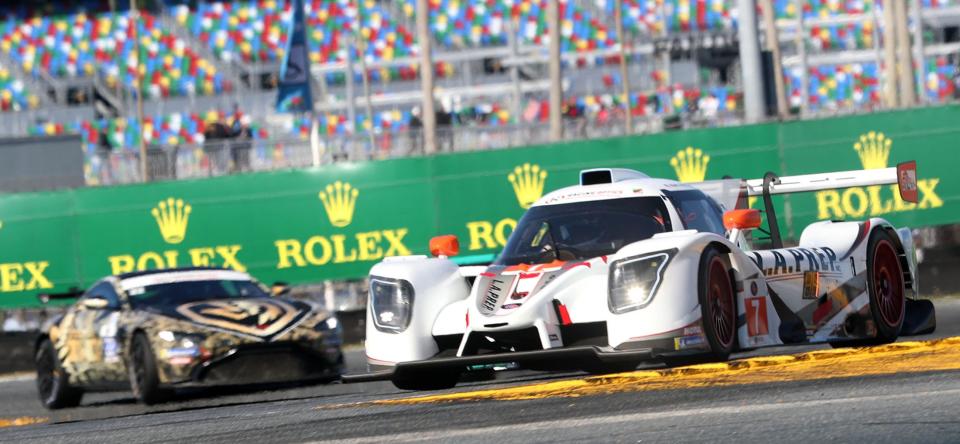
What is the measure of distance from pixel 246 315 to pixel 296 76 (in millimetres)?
15219

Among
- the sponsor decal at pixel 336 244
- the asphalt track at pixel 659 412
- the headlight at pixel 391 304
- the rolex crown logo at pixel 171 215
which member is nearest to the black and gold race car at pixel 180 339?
the asphalt track at pixel 659 412

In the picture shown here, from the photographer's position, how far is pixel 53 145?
79.7 feet

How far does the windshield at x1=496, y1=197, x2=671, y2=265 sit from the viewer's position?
9477 millimetres

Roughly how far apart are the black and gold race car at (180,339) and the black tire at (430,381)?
2.74 m

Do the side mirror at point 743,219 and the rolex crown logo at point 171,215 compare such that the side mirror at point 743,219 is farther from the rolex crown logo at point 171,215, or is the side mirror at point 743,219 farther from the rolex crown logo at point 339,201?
the rolex crown logo at point 171,215

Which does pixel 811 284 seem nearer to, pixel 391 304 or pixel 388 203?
pixel 391 304

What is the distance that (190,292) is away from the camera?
1349 cm

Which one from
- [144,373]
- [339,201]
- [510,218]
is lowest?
[144,373]

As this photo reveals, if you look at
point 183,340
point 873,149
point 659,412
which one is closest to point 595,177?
point 659,412

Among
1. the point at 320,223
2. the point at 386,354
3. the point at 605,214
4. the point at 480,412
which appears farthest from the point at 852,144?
the point at 480,412

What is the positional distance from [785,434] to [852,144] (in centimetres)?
1234

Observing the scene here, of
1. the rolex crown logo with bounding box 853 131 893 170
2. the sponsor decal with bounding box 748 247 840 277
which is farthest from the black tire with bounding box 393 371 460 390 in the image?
the rolex crown logo with bounding box 853 131 893 170

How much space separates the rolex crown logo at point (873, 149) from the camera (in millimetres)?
17547

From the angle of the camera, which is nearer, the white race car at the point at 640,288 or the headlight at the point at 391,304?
the white race car at the point at 640,288
